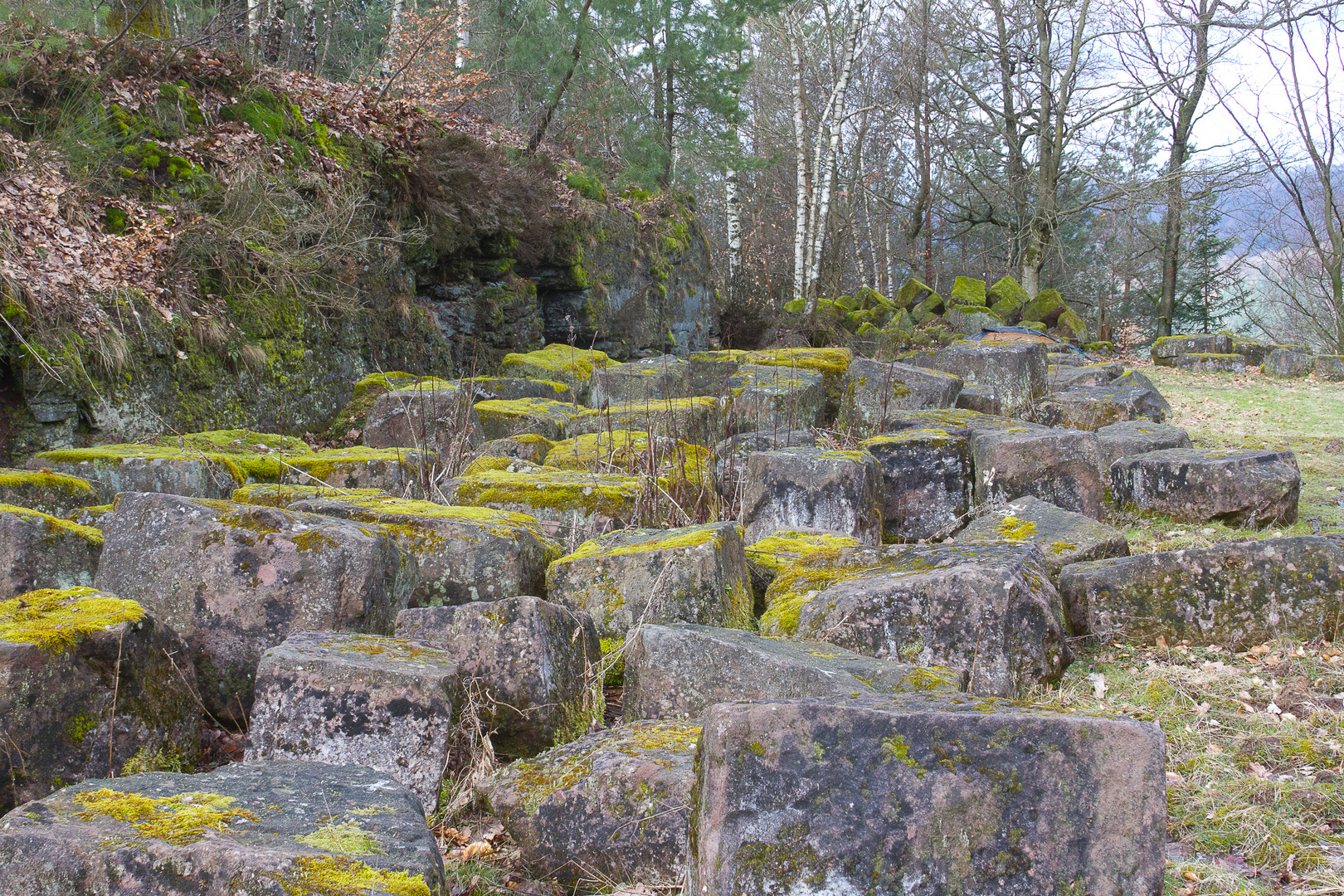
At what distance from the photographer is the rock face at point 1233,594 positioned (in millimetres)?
3531

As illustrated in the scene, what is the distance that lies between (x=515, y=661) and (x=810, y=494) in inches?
105

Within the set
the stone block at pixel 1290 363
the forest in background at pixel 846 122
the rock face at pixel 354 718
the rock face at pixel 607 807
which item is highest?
the forest in background at pixel 846 122

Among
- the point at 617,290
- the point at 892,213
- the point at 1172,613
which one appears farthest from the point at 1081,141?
the point at 1172,613

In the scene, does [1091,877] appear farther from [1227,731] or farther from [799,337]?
[799,337]

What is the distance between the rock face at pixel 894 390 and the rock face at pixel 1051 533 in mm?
3066

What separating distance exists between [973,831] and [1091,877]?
0.24 meters

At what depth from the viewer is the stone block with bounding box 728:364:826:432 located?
7195mm

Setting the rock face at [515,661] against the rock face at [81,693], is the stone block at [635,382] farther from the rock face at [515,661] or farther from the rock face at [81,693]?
the rock face at [81,693]

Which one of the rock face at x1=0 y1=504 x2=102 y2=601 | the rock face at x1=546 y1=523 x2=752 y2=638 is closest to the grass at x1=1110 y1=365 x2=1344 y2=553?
the rock face at x1=546 y1=523 x2=752 y2=638

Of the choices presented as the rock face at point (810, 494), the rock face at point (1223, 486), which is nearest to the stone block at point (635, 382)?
the rock face at point (810, 494)

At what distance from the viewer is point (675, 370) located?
906cm

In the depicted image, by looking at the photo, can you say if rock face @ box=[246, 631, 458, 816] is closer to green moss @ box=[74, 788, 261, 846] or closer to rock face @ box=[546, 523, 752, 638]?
green moss @ box=[74, 788, 261, 846]

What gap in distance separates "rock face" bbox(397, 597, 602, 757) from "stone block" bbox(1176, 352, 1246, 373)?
601 inches

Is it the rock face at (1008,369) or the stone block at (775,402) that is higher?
the rock face at (1008,369)
